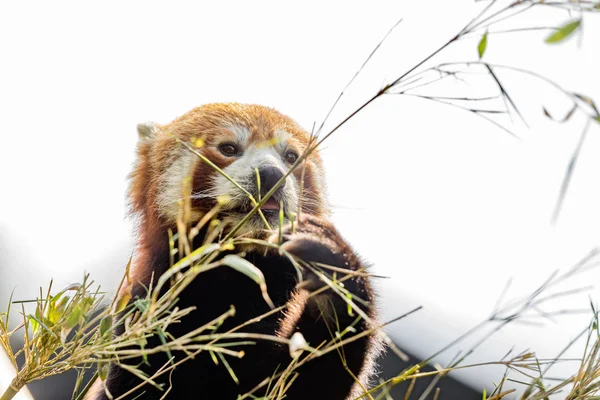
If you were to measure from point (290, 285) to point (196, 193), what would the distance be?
0.47 metres

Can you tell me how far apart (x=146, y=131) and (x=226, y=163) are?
533 millimetres

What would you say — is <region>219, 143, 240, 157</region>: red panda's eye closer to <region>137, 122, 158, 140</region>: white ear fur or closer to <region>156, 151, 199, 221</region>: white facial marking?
<region>156, 151, 199, 221</region>: white facial marking

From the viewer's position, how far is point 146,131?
2221mm

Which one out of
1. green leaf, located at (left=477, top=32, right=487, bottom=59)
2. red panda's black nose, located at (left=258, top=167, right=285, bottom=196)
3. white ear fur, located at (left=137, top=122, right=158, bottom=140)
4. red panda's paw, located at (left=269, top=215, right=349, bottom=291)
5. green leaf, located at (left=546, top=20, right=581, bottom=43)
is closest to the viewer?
green leaf, located at (left=546, top=20, right=581, bottom=43)

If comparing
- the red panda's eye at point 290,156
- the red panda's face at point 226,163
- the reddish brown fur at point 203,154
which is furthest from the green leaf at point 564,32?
the red panda's eye at point 290,156

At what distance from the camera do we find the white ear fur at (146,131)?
2213 millimetres

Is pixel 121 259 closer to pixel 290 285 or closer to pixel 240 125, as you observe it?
pixel 240 125

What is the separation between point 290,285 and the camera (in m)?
1.72

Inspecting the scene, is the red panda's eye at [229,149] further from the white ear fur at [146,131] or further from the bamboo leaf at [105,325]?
the bamboo leaf at [105,325]

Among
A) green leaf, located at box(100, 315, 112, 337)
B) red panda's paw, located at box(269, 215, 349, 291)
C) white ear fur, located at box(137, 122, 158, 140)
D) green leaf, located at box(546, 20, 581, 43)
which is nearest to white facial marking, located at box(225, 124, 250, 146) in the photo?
white ear fur, located at box(137, 122, 158, 140)

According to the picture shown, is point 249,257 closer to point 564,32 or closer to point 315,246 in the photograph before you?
point 315,246

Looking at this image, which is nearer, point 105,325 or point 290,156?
point 105,325

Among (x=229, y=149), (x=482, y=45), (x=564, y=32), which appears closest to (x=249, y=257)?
(x=229, y=149)

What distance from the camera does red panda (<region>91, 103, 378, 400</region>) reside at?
1218mm
